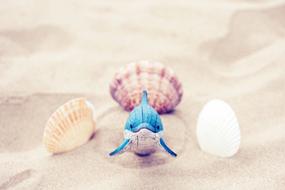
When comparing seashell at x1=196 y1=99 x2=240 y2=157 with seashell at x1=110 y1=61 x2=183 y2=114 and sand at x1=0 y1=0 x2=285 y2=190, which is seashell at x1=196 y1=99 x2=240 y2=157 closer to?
sand at x1=0 y1=0 x2=285 y2=190

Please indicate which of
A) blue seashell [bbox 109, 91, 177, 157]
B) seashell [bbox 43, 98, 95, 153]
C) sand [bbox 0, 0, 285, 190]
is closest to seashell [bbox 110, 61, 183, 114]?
sand [bbox 0, 0, 285, 190]

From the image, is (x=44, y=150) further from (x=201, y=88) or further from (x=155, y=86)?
(x=201, y=88)

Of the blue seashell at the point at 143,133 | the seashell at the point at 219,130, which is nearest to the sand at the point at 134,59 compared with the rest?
the seashell at the point at 219,130

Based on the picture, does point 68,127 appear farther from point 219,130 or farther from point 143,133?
point 219,130

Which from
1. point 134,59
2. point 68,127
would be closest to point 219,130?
point 68,127

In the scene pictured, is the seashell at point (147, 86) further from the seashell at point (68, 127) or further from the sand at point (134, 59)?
the seashell at point (68, 127)
